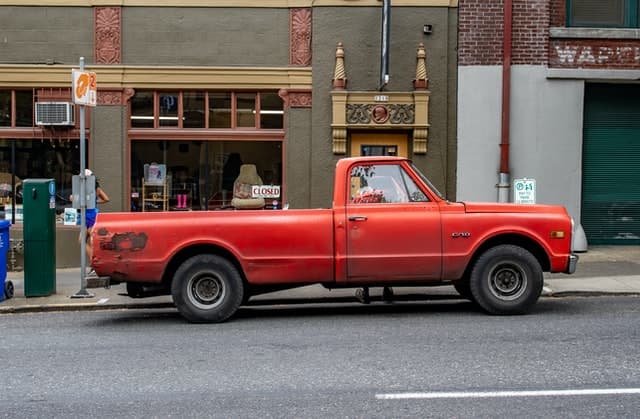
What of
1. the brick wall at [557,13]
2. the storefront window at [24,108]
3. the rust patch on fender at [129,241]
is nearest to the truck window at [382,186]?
the rust patch on fender at [129,241]

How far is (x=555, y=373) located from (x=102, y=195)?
29.5ft

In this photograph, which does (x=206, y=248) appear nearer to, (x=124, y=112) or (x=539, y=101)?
(x=124, y=112)

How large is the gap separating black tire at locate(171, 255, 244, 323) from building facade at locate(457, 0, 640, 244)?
6575 millimetres

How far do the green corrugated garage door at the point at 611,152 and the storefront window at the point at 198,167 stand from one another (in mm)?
6059

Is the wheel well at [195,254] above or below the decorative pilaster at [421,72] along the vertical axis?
below

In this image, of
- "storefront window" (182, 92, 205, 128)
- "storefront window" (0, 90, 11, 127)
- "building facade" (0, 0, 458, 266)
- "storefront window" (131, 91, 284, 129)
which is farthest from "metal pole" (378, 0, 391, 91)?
"storefront window" (0, 90, 11, 127)

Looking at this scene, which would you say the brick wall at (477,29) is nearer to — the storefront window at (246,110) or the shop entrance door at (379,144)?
the shop entrance door at (379,144)

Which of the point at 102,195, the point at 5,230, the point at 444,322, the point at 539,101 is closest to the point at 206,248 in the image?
the point at 444,322

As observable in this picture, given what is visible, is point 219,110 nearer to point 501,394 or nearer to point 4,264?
point 4,264

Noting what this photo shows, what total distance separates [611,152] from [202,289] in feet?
30.6

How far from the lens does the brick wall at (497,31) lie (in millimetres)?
13641

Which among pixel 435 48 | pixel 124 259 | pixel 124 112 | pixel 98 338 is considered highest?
pixel 435 48

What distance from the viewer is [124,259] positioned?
8391 mm

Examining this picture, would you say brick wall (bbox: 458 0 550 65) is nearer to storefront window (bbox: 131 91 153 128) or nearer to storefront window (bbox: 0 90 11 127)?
storefront window (bbox: 131 91 153 128)
